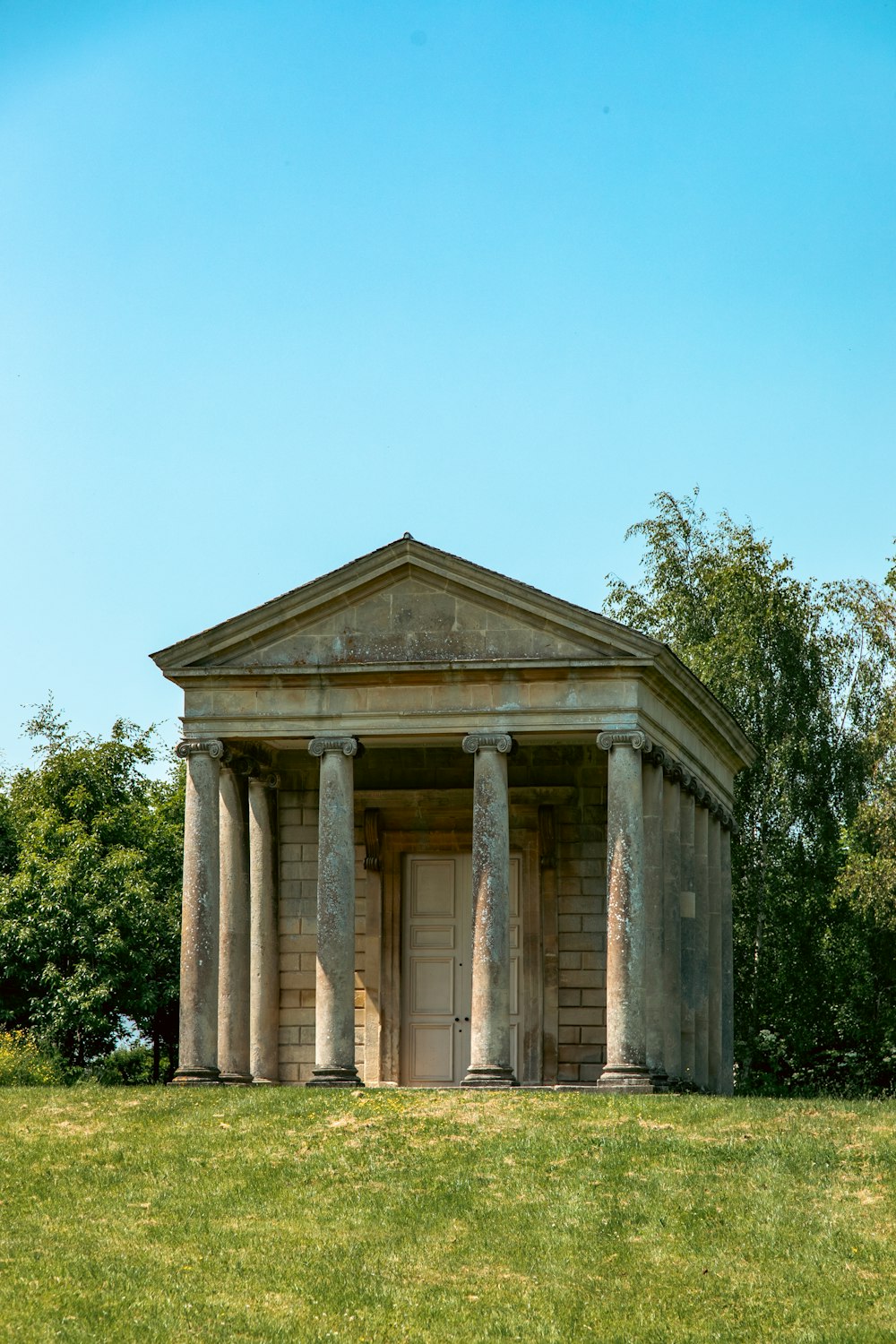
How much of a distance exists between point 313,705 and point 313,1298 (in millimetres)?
12940

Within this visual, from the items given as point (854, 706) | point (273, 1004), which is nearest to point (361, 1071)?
point (273, 1004)

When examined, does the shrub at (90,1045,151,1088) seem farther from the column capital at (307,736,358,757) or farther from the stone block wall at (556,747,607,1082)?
the column capital at (307,736,358,757)

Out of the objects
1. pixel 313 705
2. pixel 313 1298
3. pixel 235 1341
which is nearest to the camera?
pixel 235 1341

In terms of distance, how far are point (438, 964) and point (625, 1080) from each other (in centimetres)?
661

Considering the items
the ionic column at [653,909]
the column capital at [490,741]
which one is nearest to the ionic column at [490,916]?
the column capital at [490,741]

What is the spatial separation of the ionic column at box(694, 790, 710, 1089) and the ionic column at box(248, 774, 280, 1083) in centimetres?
723

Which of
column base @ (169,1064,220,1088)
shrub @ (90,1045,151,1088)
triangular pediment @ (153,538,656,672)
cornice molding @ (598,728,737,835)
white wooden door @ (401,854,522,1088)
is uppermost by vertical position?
triangular pediment @ (153,538,656,672)

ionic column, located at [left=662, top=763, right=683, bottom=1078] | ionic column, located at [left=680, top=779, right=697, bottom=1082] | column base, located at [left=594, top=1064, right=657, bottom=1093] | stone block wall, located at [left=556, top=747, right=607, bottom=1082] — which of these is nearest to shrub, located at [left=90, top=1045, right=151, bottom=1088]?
stone block wall, located at [left=556, top=747, right=607, bottom=1082]

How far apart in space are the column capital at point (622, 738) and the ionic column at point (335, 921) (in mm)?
3868

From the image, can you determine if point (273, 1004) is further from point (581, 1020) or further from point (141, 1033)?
point (141, 1033)

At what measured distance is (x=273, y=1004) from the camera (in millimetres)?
33281

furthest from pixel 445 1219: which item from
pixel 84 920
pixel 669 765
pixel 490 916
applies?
pixel 84 920

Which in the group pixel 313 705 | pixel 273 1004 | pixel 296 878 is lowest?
pixel 273 1004

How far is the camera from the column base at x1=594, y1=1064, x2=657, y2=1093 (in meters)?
28.1
